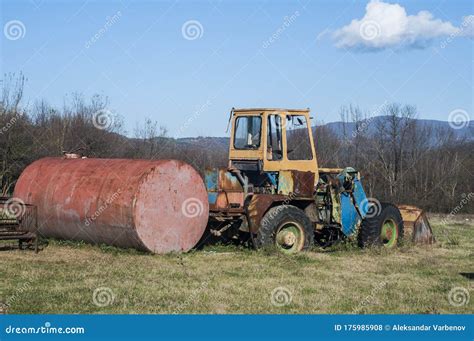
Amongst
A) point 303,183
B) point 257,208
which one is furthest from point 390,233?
point 257,208

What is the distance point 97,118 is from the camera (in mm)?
37906

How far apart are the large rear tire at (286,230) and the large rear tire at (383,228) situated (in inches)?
55.4

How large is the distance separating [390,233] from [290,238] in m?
3.05

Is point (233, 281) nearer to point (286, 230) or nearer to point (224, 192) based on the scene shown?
point (286, 230)

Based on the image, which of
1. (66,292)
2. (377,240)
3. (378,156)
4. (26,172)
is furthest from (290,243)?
(378,156)

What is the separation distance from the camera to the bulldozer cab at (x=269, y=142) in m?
13.8

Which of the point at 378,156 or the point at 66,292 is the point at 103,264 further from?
the point at 378,156

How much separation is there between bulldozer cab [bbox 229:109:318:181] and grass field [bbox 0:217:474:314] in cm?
177

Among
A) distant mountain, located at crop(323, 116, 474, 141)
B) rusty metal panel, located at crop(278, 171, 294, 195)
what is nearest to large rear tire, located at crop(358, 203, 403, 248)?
rusty metal panel, located at crop(278, 171, 294, 195)

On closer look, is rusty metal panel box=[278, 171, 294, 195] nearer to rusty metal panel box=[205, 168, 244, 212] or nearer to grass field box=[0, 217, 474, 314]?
rusty metal panel box=[205, 168, 244, 212]

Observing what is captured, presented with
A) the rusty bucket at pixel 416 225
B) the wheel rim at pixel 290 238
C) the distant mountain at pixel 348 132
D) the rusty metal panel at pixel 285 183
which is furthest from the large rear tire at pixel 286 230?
the distant mountain at pixel 348 132

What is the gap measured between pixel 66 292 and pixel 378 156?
3705 centimetres

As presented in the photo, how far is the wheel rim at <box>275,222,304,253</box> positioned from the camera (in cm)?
1347

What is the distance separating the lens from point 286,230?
13.6 metres
